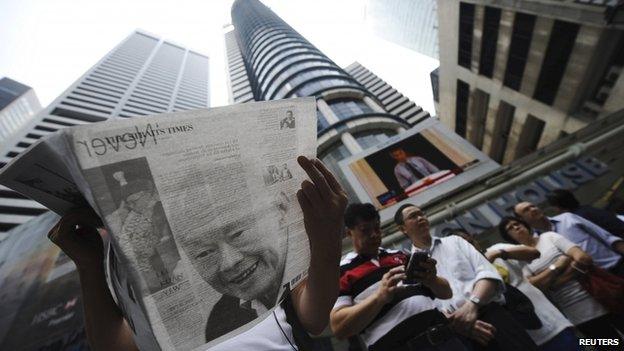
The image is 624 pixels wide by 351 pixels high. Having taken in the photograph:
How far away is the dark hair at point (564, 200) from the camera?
3430mm

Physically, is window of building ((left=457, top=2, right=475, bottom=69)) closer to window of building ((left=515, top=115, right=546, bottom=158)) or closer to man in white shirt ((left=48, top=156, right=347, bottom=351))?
window of building ((left=515, top=115, right=546, bottom=158))

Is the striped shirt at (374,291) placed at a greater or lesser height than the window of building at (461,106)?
greater

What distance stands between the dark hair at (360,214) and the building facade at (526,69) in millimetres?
12132

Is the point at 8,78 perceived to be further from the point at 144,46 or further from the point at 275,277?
the point at 275,277

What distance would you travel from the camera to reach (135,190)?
891mm

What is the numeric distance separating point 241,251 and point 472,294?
1.75m

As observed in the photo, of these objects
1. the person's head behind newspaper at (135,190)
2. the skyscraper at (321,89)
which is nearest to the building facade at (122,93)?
the skyscraper at (321,89)

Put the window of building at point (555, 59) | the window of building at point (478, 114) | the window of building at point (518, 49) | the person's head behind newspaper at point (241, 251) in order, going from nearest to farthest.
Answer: the person's head behind newspaper at point (241, 251) < the window of building at point (555, 59) < the window of building at point (518, 49) < the window of building at point (478, 114)

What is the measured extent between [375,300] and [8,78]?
90.6m

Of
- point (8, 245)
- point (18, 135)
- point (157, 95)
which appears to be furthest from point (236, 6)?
point (8, 245)

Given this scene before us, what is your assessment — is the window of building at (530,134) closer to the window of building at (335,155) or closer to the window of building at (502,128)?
the window of building at (502,128)

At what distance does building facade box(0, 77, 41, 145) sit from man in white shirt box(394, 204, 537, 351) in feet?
233

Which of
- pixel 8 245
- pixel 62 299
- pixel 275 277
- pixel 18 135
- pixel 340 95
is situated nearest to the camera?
pixel 275 277

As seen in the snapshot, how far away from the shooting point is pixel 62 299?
10891 millimetres
